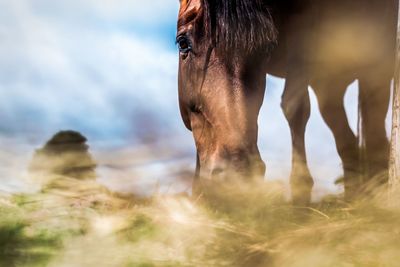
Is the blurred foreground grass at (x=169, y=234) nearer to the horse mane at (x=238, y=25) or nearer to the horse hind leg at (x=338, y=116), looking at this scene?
the horse mane at (x=238, y=25)

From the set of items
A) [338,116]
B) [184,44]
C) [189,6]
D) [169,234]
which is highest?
[189,6]

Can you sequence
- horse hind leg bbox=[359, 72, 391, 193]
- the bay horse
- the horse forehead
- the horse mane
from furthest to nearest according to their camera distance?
horse hind leg bbox=[359, 72, 391, 193] → the horse forehead → the horse mane → the bay horse

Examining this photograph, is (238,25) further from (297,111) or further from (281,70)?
(281,70)

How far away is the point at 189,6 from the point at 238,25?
1.24 ft

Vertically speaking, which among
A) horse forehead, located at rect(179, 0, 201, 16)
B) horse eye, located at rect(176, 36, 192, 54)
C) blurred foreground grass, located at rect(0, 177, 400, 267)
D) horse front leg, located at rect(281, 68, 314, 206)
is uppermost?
horse forehead, located at rect(179, 0, 201, 16)

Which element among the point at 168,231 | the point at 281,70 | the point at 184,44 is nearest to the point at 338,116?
the point at 281,70

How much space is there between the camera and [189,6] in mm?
2939

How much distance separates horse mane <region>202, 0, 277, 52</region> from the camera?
2.69 m

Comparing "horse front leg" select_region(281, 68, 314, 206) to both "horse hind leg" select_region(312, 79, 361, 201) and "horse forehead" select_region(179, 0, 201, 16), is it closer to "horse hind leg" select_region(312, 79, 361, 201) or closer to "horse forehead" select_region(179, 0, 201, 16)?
"horse forehead" select_region(179, 0, 201, 16)

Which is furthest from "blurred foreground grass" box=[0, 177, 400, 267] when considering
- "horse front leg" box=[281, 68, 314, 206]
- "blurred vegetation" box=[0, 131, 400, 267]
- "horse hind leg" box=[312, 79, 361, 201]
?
"horse hind leg" box=[312, 79, 361, 201]

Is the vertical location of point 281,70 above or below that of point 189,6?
below

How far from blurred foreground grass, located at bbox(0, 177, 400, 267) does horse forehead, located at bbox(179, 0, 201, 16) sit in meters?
1.48

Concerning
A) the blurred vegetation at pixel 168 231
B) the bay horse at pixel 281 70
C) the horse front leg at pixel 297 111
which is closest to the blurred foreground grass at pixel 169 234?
the blurred vegetation at pixel 168 231

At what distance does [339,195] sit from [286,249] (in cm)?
76
